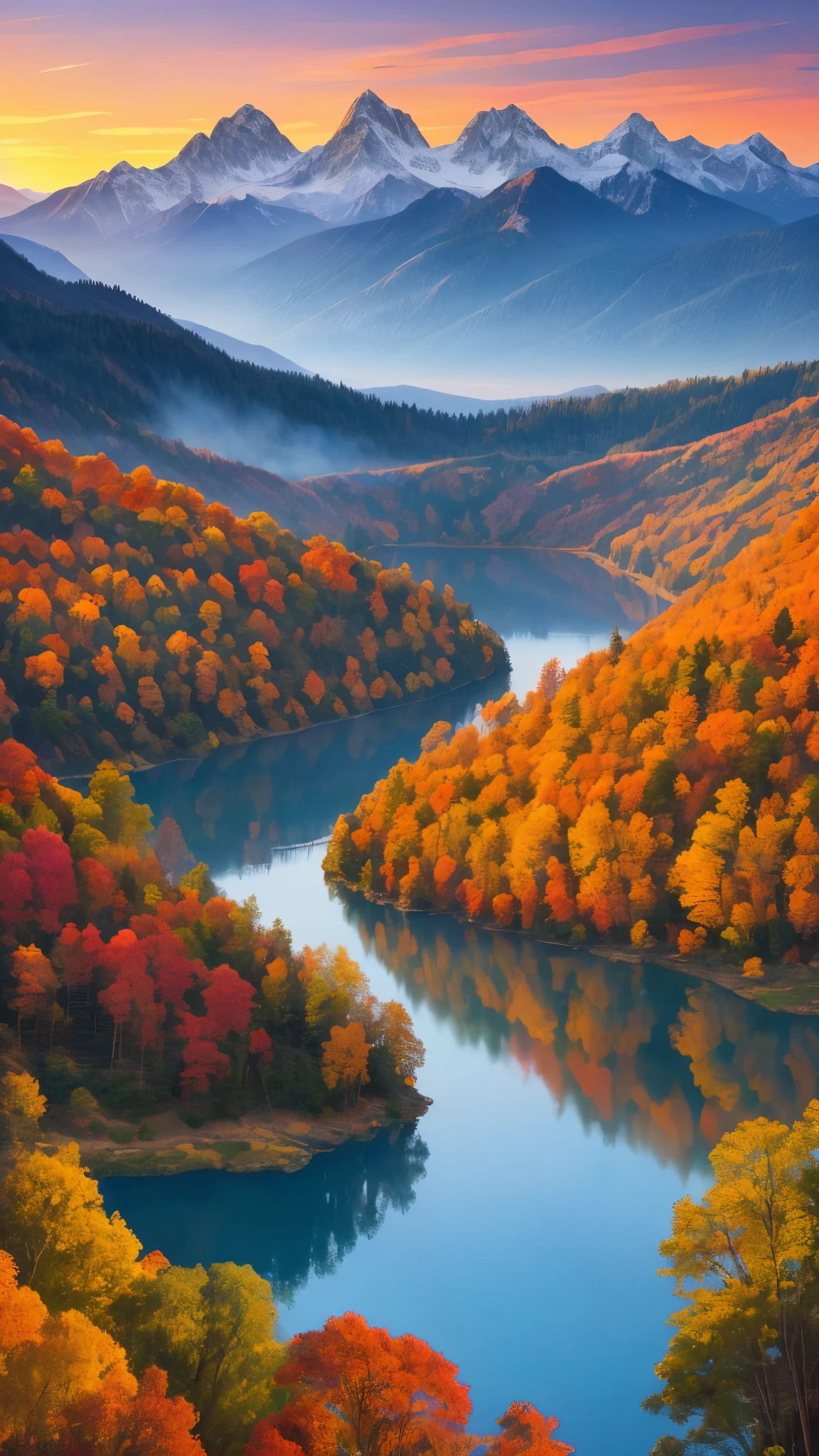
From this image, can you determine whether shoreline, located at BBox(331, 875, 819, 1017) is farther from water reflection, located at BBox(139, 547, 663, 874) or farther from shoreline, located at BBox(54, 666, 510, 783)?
shoreline, located at BBox(54, 666, 510, 783)

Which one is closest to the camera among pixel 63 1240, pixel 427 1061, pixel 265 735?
pixel 63 1240

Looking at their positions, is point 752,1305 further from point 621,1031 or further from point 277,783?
point 277,783

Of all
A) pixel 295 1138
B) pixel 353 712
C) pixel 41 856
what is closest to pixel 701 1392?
pixel 295 1138

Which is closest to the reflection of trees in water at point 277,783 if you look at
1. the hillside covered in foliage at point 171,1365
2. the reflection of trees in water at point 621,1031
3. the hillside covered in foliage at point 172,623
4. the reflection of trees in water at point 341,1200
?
the hillside covered in foliage at point 172,623

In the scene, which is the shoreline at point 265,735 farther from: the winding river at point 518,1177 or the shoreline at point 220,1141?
the shoreline at point 220,1141

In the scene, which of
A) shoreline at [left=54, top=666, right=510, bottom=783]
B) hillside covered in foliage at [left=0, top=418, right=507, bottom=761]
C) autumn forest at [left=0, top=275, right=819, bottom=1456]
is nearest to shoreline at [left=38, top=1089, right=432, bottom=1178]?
autumn forest at [left=0, top=275, right=819, bottom=1456]

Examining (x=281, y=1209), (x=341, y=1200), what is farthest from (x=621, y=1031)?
(x=281, y=1209)
